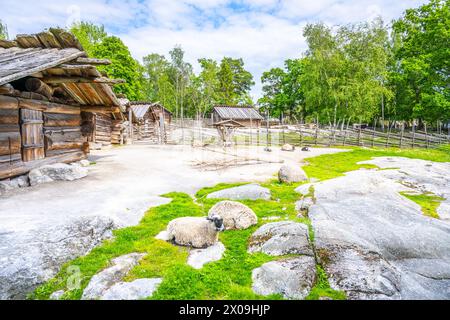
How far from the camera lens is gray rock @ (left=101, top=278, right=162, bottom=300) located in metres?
3.17

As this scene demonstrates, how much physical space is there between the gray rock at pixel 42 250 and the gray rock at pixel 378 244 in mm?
3831

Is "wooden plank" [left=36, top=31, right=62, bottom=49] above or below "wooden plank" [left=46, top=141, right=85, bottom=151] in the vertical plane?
above

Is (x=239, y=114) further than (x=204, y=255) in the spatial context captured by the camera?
Yes

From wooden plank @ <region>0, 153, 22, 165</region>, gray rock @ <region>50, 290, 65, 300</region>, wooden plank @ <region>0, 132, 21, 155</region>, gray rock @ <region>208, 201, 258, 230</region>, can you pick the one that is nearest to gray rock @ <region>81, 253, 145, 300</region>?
gray rock @ <region>50, 290, 65, 300</region>

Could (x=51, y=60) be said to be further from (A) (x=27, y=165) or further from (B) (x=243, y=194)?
(B) (x=243, y=194)

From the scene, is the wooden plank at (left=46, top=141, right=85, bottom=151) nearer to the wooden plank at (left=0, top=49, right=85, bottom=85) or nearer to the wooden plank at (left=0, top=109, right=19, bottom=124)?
the wooden plank at (left=0, top=109, right=19, bottom=124)

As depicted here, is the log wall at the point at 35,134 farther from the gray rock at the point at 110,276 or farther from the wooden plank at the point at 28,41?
the gray rock at the point at 110,276

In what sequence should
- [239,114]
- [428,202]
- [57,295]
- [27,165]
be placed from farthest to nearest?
[239,114] → [27,165] → [428,202] → [57,295]

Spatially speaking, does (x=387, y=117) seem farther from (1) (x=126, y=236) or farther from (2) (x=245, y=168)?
(1) (x=126, y=236)

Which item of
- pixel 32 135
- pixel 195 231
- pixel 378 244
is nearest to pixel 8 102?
pixel 32 135

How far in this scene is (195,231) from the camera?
4.61m

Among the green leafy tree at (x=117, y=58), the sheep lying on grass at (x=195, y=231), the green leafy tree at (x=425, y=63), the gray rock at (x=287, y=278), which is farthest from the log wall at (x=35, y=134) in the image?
the green leafy tree at (x=425, y=63)

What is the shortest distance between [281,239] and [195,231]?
4.89 ft

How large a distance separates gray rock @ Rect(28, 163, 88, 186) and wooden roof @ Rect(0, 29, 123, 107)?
3.02 meters
